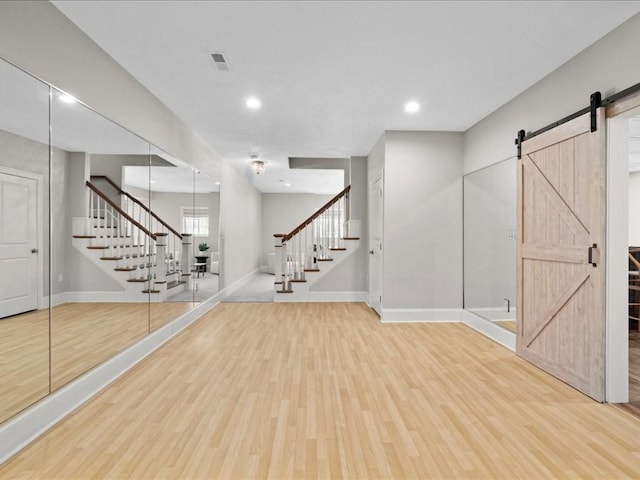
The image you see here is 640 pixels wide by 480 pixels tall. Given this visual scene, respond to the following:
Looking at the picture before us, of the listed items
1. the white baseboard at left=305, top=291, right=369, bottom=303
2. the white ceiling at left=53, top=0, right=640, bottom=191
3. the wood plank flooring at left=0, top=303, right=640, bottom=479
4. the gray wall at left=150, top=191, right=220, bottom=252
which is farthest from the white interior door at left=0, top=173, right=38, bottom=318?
the white baseboard at left=305, top=291, right=369, bottom=303

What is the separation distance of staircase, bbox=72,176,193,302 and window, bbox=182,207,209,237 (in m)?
0.37

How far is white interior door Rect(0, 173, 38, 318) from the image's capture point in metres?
1.97

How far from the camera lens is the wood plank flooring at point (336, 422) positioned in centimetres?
187

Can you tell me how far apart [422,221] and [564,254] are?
2.20m

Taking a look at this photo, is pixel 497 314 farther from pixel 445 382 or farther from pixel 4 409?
pixel 4 409

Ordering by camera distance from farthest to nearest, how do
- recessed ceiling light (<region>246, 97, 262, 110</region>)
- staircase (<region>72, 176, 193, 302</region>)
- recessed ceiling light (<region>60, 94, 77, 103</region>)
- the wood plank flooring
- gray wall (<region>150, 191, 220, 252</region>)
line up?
gray wall (<region>150, 191, 220, 252</region>), recessed ceiling light (<region>246, 97, 262, 110</region>), staircase (<region>72, 176, 193, 302</region>), recessed ceiling light (<region>60, 94, 77, 103</region>), the wood plank flooring

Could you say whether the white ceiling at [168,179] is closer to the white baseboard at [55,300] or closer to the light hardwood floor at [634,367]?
the white baseboard at [55,300]

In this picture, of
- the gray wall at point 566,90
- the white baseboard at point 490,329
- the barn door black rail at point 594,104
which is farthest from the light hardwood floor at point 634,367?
the gray wall at point 566,90

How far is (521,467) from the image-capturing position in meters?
1.86

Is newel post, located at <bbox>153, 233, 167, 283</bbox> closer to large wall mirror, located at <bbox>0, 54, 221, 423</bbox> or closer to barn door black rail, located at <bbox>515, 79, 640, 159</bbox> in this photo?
large wall mirror, located at <bbox>0, 54, 221, 423</bbox>

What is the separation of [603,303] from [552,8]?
2.19 m

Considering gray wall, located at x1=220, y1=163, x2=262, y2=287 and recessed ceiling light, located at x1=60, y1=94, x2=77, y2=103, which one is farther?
gray wall, located at x1=220, y1=163, x2=262, y2=287

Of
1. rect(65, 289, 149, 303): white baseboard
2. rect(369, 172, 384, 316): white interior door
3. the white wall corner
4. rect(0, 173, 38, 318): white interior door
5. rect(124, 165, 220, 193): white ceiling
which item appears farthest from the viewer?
the white wall corner

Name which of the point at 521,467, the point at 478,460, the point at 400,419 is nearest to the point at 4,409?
→ the point at 400,419
